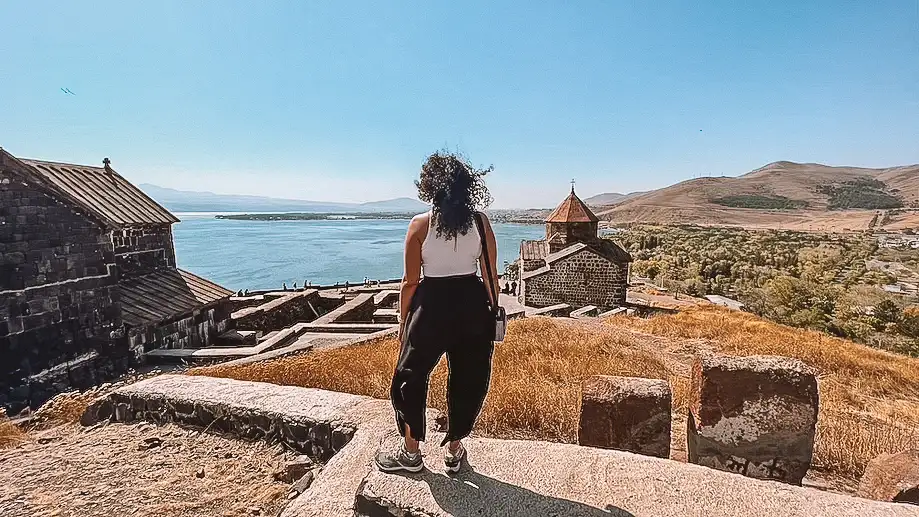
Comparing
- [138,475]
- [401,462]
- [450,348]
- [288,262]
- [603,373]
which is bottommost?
[288,262]

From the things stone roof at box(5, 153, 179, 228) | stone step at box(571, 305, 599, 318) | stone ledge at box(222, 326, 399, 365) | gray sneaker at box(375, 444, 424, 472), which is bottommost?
stone step at box(571, 305, 599, 318)

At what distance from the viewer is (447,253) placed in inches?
96.0

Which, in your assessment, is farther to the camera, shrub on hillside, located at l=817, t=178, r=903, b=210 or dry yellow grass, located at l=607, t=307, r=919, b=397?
shrub on hillside, located at l=817, t=178, r=903, b=210

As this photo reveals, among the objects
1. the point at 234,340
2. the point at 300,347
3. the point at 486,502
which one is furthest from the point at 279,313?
the point at 486,502

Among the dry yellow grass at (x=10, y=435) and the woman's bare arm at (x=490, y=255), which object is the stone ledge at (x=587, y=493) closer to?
the woman's bare arm at (x=490, y=255)

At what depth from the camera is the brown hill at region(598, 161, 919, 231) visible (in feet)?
369

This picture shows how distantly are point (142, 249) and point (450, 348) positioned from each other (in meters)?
12.1

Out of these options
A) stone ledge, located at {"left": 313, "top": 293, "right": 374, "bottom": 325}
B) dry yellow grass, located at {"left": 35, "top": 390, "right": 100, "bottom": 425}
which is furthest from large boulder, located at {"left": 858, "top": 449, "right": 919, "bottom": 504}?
stone ledge, located at {"left": 313, "top": 293, "right": 374, "bottom": 325}

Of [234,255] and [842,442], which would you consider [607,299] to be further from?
[234,255]

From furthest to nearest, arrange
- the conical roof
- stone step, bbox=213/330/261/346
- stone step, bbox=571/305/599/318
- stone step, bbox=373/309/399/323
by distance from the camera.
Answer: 1. the conical roof
2. stone step, bbox=571/305/599/318
3. stone step, bbox=373/309/399/323
4. stone step, bbox=213/330/261/346

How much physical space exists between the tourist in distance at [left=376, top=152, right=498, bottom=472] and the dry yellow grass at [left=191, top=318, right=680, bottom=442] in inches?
56.8

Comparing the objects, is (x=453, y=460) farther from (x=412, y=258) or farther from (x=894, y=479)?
(x=894, y=479)

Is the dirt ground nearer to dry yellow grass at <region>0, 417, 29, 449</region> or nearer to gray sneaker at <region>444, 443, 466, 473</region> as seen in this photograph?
dry yellow grass at <region>0, 417, 29, 449</region>

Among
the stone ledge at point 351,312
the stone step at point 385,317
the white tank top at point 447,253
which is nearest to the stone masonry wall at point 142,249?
the stone ledge at point 351,312
